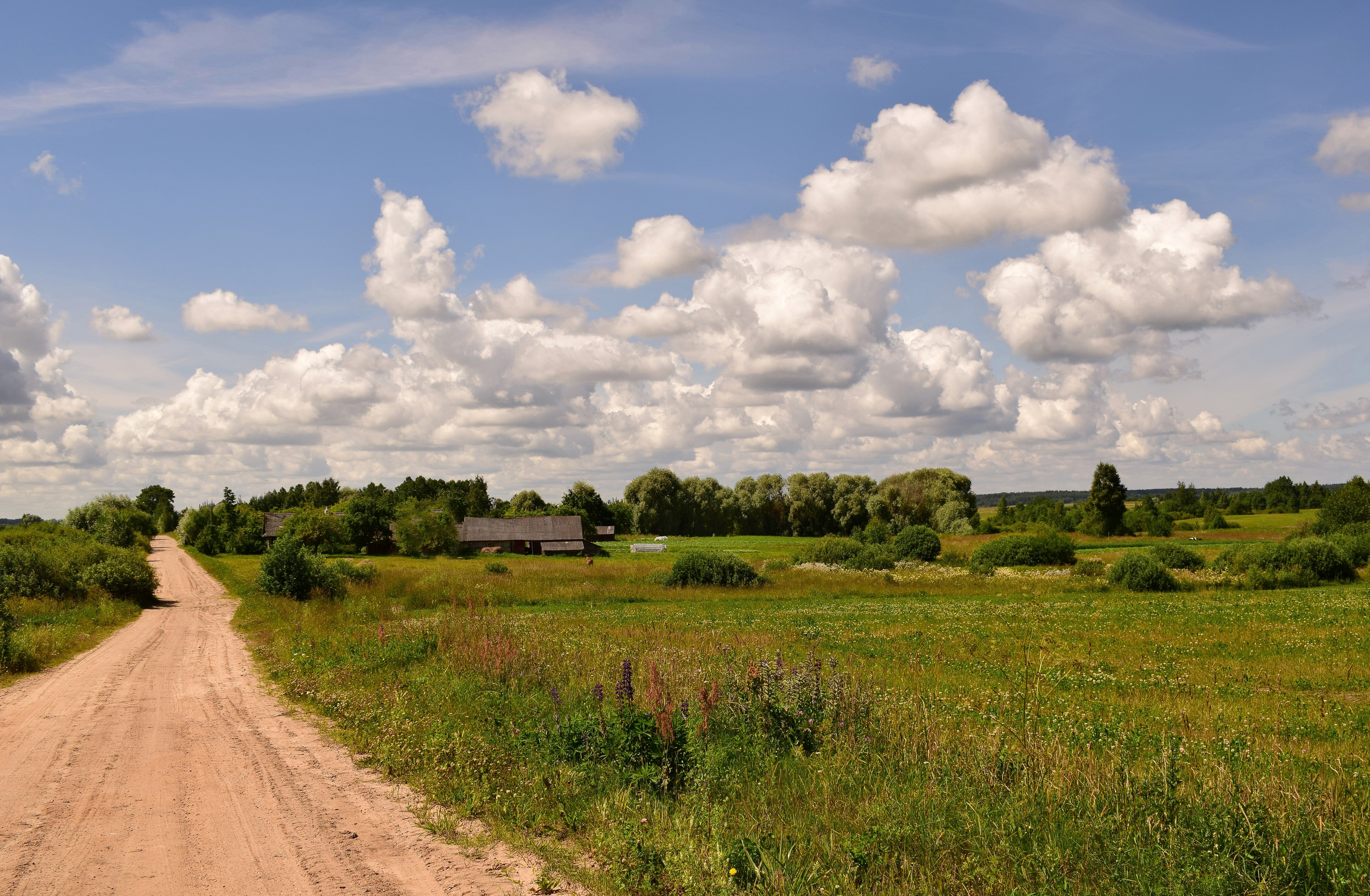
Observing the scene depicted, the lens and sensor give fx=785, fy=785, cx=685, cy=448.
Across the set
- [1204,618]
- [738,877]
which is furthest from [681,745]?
[1204,618]

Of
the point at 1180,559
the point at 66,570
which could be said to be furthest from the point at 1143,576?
the point at 66,570

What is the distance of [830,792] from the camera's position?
22.9 ft

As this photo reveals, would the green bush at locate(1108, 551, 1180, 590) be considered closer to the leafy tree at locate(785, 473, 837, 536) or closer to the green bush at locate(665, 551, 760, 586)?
the green bush at locate(665, 551, 760, 586)

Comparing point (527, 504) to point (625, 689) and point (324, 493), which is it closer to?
point (324, 493)

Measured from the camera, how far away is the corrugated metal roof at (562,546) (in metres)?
99.4

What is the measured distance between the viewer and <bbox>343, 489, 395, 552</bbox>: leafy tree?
88625mm

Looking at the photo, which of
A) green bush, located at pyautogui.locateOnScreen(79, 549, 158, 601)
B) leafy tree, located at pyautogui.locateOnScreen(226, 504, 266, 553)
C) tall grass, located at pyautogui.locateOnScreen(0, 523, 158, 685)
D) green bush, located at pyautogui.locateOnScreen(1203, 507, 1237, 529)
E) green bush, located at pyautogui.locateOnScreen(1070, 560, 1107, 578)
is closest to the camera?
tall grass, located at pyautogui.locateOnScreen(0, 523, 158, 685)

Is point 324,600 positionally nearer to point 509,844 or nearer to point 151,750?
point 151,750

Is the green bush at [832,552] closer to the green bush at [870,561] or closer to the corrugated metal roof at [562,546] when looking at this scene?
the green bush at [870,561]

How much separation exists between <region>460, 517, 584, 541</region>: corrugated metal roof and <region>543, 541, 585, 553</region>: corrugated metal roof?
0.41 m

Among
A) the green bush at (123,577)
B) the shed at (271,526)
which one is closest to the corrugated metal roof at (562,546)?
the shed at (271,526)

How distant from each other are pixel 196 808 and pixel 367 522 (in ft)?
287

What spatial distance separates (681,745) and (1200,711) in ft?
29.5

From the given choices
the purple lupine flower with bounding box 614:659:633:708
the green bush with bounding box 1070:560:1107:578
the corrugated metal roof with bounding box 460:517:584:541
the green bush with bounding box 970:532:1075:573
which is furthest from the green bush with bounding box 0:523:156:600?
the corrugated metal roof with bounding box 460:517:584:541
